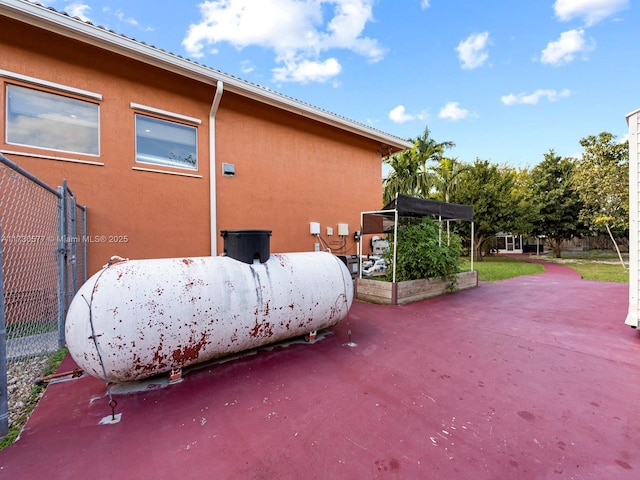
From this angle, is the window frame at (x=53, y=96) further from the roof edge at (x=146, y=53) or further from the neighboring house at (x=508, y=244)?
the neighboring house at (x=508, y=244)

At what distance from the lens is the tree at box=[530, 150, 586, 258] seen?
18.1 meters

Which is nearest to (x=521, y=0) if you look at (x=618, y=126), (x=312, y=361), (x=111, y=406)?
→ (x=618, y=126)

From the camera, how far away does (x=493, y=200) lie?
A: 632 inches

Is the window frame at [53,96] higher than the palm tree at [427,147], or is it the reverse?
the palm tree at [427,147]

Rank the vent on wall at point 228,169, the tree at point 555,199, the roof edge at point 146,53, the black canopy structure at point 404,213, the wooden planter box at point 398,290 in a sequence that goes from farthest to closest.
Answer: the tree at point 555,199
the vent on wall at point 228,169
the black canopy structure at point 404,213
the wooden planter box at point 398,290
the roof edge at point 146,53

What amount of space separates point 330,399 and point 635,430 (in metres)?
2.30

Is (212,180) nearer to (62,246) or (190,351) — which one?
(62,246)

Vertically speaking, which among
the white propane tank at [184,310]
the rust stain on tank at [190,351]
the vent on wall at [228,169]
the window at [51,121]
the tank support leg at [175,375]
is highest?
the window at [51,121]

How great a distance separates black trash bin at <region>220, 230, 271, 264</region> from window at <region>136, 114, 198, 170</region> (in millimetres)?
3547

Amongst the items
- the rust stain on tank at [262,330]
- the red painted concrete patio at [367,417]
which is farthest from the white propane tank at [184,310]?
the red painted concrete patio at [367,417]

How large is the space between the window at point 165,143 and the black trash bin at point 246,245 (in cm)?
355

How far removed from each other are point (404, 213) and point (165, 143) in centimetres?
588

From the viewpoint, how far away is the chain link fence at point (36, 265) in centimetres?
337

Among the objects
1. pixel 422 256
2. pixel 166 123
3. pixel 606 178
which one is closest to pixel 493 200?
pixel 606 178
